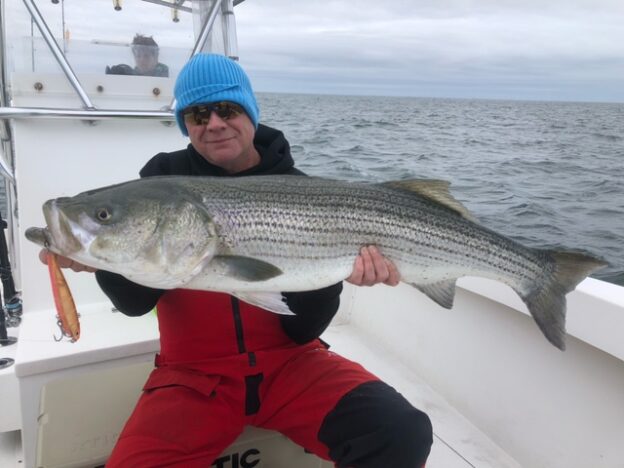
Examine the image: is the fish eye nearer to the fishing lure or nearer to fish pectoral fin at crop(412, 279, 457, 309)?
the fishing lure

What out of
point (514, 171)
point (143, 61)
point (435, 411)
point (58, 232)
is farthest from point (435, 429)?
point (514, 171)

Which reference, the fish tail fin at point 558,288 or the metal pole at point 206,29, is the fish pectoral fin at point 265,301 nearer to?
the fish tail fin at point 558,288

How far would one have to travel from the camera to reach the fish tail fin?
2.82m

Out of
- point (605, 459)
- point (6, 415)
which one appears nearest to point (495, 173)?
point (605, 459)

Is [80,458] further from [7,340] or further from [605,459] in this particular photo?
[605,459]

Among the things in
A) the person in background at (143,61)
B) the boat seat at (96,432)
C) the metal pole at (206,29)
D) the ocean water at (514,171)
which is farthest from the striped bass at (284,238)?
the person in background at (143,61)

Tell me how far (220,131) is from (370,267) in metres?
1.17

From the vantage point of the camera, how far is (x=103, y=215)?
2326 millimetres

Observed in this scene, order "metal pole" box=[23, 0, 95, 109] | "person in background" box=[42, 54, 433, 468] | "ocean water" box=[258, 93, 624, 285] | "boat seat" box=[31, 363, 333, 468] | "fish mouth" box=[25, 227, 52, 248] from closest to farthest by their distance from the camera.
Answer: "fish mouth" box=[25, 227, 52, 248] → "person in background" box=[42, 54, 433, 468] → "boat seat" box=[31, 363, 333, 468] → "metal pole" box=[23, 0, 95, 109] → "ocean water" box=[258, 93, 624, 285]

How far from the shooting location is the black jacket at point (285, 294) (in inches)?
114

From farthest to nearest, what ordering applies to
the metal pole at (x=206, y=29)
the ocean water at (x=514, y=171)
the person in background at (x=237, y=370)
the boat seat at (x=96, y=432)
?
the ocean water at (x=514, y=171), the metal pole at (x=206, y=29), the boat seat at (x=96, y=432), the person in background at (x=237, y=370)

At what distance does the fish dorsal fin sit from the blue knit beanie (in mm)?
1003

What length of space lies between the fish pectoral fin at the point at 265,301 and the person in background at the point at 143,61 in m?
3.60

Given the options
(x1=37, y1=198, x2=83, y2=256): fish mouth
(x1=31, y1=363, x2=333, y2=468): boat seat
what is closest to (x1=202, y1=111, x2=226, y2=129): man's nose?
(x1=37, y1=198, x2=83, y2=256): fish mouth
